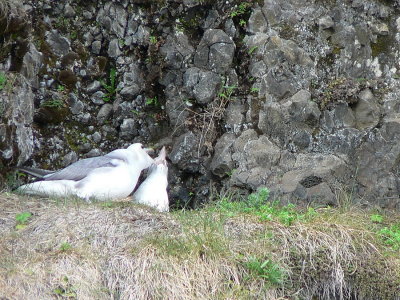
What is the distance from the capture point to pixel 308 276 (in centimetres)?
624

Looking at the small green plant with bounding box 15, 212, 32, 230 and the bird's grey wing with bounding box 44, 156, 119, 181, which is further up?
the bird's grey wing with bounding box 44, 156, 119, 181

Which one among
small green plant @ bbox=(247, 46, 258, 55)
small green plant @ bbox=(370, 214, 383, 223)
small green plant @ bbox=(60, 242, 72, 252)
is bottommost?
small green plant @ bbox=(370, 214, 383, 223)

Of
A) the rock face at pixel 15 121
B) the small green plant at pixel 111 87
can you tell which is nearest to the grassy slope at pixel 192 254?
the rock face at pixel 15 121

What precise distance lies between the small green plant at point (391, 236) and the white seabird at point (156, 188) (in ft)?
7.54

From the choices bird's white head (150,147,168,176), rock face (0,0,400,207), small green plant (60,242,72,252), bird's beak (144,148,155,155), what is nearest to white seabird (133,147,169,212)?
bird's white head (150,147,168,176)

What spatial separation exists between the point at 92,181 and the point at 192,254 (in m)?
1.85

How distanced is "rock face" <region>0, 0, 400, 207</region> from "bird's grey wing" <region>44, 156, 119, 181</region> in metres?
0.55

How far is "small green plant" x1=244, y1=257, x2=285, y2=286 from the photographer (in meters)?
5.99

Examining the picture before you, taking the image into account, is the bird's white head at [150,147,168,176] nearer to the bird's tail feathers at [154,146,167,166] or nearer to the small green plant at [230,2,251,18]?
the bird's tail feathers at [154,146,167,166]

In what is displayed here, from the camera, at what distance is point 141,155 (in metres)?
A: 8.04

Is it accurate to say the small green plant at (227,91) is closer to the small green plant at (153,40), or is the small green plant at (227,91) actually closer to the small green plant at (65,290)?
the small green plant at (153,40)

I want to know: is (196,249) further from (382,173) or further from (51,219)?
(382,173)

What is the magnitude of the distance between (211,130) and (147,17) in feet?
5.25

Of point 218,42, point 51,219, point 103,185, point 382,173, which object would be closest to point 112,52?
point 218,42
